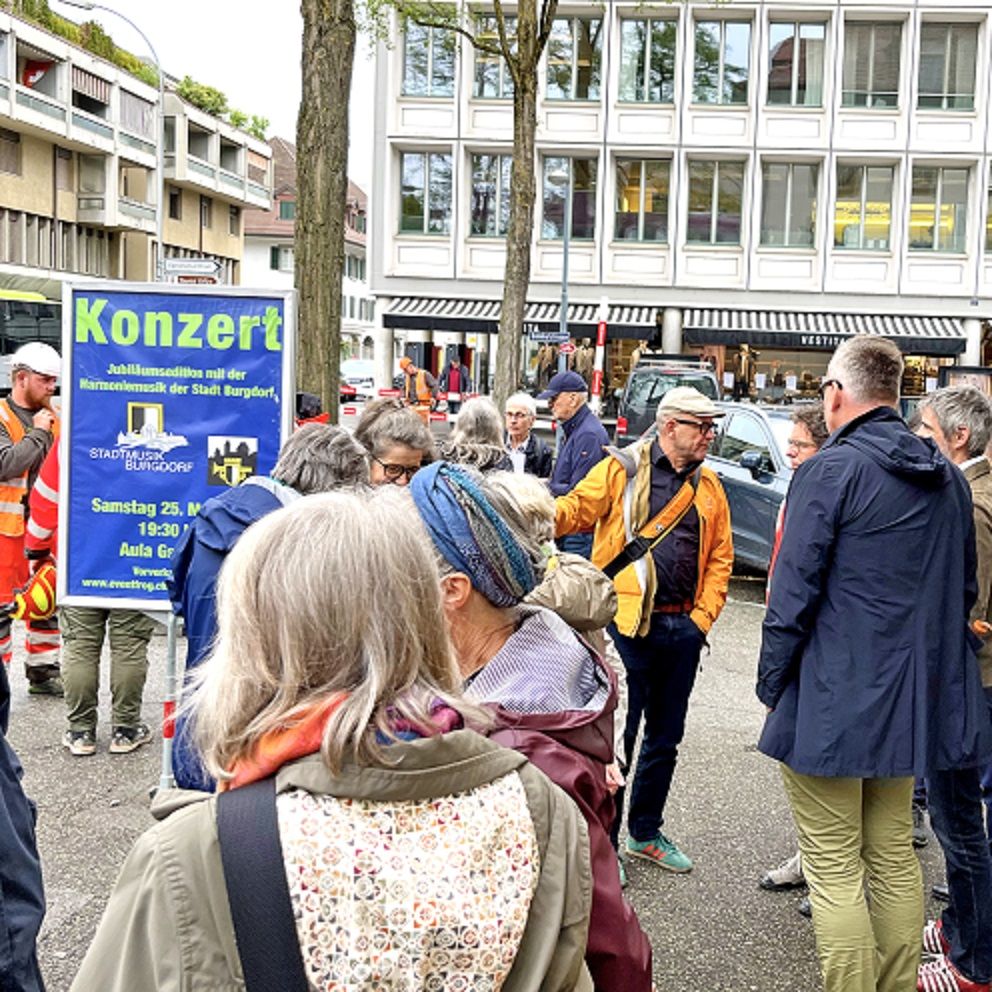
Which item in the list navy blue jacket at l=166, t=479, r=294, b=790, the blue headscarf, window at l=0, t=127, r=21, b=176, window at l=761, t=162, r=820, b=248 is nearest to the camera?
the blue headscarf

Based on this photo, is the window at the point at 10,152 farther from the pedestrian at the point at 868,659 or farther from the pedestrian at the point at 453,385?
the pedestrian at the point at 868,659

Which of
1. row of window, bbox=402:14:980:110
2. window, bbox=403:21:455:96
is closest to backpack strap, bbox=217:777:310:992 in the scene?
row of window, bbox=402:14:980:110

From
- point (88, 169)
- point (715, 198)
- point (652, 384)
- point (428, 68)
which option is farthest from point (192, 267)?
point (88, 169)

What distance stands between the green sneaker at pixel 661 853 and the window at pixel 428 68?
30.6 m

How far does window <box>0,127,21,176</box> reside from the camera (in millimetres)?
47156

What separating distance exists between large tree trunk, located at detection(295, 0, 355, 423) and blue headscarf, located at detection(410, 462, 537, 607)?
4.92 metres

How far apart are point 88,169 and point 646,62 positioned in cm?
2987

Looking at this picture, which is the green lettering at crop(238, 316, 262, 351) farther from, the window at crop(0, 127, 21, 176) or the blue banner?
the window at crop(0, 127, 21, 176)

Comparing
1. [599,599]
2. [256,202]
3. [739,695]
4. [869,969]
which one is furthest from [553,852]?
[256,202]

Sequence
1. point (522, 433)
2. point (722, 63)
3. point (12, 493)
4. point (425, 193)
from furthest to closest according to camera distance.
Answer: point (425, 193) < point (722, 63) < point (522, 433) < point (12, 493)

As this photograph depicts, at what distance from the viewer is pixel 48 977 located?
388cm

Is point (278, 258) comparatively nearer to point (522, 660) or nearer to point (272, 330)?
point (272, 330)

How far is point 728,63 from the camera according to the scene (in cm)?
3322

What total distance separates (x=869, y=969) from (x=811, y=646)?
2.98 ft
